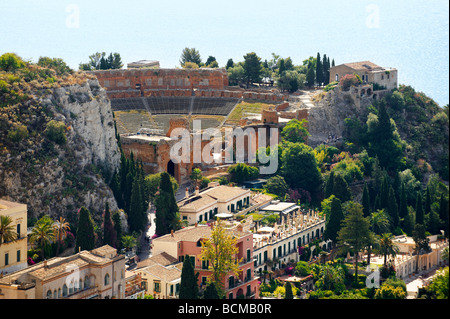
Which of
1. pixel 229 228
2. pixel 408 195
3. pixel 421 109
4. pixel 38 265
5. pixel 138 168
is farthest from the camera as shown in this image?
pixel 421 109

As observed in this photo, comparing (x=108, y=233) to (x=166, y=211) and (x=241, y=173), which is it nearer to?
(x=166, y=211)

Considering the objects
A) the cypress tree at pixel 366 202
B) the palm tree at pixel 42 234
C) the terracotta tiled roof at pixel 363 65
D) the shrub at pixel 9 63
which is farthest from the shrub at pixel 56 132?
the terracotta tiled roof at pixel 363 65

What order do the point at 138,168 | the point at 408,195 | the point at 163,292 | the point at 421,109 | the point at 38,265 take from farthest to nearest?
the point at 421,109
the point at 408,195
the point at 138,168
the point at 163,292
the point at 38,265

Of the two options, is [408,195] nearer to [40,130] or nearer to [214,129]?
[214,129]

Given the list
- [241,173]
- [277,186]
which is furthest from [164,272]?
[241,173]

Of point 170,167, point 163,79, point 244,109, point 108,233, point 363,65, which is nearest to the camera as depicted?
point 108,233

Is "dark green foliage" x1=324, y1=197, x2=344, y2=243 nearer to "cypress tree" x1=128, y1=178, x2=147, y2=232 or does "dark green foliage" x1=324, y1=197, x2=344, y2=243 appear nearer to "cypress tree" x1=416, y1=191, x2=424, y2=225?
"cypress tree" x1=416, y1=191, x2=424, y2=225

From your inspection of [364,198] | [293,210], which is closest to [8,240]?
[293,210]
